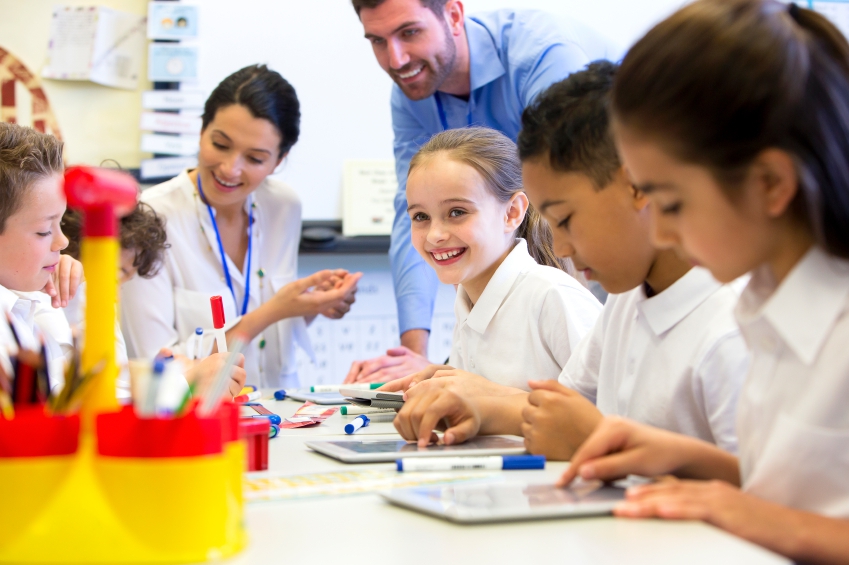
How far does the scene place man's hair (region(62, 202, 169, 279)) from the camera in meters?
2.13

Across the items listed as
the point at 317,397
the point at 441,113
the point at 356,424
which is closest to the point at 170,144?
the point at 441,113

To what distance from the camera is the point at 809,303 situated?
0.64m

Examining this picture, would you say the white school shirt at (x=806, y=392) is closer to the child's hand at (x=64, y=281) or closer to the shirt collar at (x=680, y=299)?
the shirt collar at (x=680, y=299)

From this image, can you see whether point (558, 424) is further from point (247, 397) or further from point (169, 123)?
point (169, 123)

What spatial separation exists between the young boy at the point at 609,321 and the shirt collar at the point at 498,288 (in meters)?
0.40

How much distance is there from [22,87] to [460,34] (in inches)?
59.3

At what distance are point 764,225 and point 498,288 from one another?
2.97ft

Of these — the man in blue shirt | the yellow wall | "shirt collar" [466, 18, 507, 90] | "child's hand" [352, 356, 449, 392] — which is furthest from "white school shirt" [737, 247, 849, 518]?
the yellow wall

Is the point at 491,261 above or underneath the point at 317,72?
underneath

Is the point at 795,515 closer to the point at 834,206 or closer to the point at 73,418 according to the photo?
the point at 834,206

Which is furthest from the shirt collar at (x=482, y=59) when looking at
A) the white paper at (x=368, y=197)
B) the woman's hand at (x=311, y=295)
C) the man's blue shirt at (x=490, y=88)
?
the white paper at (x=368, y=197)

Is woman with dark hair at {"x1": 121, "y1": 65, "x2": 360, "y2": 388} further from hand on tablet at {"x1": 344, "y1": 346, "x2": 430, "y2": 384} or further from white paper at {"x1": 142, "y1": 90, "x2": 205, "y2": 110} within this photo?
hand on tablet at {"x1": 344, "y1": 346, "x2": 430, "y2": 384}

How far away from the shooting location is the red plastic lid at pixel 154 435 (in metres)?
0.48

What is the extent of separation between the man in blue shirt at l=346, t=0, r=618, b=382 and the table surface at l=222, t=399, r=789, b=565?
1.27m
